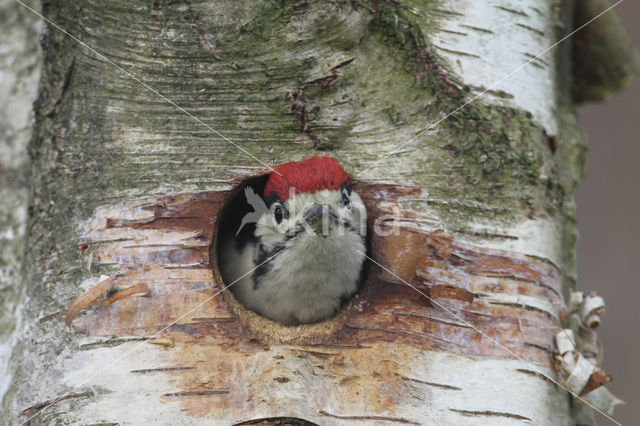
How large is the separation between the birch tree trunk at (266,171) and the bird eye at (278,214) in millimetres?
457

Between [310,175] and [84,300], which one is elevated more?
[310,175]

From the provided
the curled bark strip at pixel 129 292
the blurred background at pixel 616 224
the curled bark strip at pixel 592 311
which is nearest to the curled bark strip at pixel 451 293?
the curled bark strip at pixel 592 311

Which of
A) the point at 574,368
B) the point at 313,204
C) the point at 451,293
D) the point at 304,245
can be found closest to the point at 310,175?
the point at 313,204

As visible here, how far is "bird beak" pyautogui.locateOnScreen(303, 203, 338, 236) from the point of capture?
8.53 ft

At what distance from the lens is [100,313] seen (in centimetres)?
221

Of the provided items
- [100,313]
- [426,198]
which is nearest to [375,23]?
[426,198]

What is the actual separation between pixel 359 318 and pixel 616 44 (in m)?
2.52

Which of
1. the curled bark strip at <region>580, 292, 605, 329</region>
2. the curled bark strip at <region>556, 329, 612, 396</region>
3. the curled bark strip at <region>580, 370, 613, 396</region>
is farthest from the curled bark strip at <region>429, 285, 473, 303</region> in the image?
the curled bark strip at <region>580, 292, 605, 329</region>

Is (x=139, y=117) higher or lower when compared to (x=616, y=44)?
lower

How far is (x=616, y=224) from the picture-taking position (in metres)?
5.12

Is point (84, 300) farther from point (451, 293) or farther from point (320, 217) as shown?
point (451, 293)

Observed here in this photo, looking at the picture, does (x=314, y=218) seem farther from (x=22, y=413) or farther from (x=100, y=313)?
(x=22, y=413)

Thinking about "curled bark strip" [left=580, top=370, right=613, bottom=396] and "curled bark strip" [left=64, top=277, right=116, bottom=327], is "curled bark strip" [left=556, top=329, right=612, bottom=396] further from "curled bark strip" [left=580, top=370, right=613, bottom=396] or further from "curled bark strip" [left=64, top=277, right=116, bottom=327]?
"curled bark strip" [left=64, top=277, right=116, bottom=327]

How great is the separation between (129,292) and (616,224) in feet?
13.7
